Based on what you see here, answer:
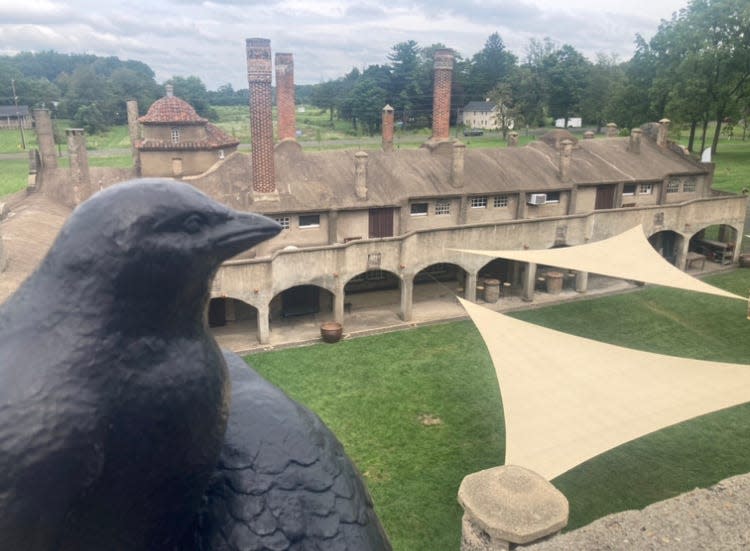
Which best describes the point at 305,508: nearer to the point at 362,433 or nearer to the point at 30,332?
the point at 30,332

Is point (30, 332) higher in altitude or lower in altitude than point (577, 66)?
lower

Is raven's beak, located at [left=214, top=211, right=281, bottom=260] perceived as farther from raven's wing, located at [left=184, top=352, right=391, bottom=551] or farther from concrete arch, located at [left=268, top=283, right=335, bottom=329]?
concrete arch, located at [left=268, top=283, right=335, bottom=329]

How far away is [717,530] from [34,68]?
154 meters

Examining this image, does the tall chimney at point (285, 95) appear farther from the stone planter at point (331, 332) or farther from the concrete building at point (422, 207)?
the stone planter at point (331, 332)

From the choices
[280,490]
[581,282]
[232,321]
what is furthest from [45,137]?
[280,490]

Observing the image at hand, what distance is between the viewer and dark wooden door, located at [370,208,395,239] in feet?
84.8

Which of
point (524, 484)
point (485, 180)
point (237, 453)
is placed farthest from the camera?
point (485, 180)

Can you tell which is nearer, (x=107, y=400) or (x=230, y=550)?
(x=107, y=400)

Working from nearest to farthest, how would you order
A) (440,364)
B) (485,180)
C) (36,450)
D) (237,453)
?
(36,450) < (237,453) < (440,364) < (485,180)

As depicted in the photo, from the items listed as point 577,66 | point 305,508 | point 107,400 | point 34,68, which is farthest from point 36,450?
point 34,68

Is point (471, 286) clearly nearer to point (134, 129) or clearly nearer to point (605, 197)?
point (605, 197)

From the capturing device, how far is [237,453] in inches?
110

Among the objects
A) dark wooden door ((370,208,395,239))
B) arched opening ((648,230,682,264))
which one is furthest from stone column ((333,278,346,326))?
arched opening ((648,230,682,264))

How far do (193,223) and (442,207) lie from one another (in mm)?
25239
